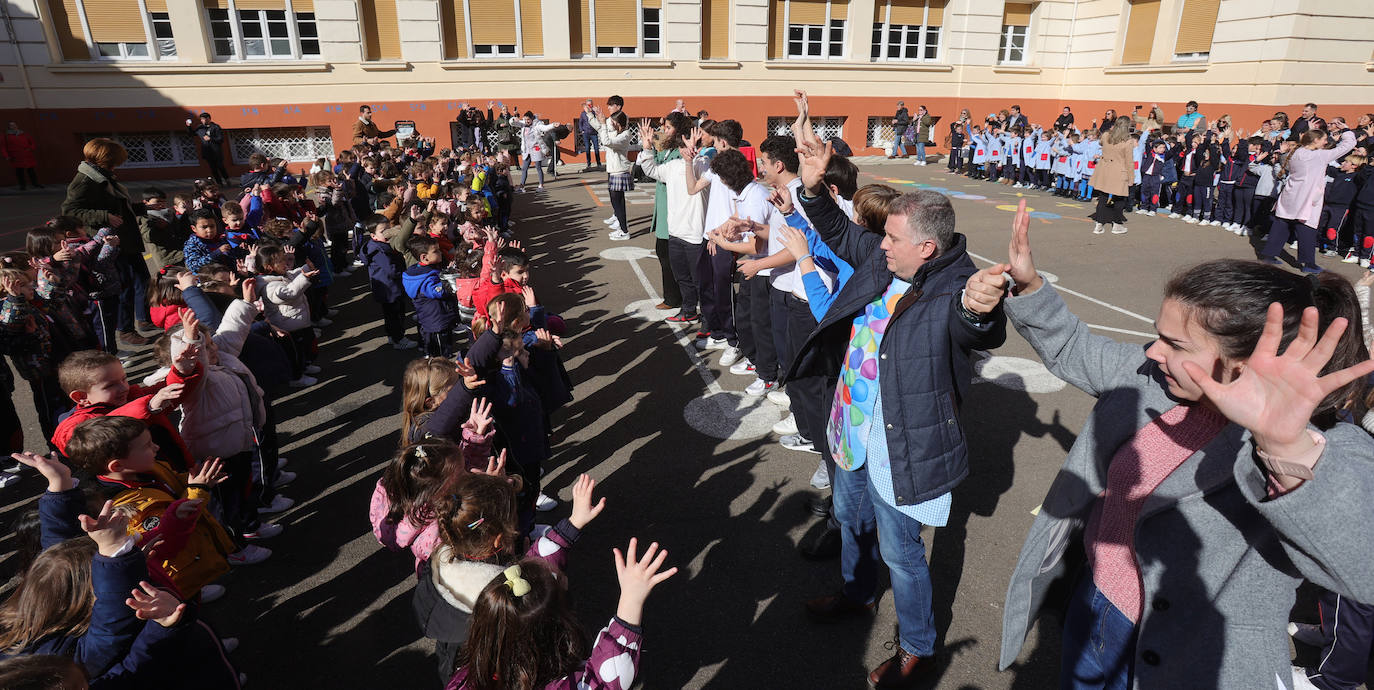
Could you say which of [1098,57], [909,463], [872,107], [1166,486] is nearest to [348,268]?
[909,463]

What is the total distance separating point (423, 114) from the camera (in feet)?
69.9

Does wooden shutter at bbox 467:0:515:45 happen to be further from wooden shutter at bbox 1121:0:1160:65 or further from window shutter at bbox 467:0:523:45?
wooden shutter at bbox 1121:0:1160:65

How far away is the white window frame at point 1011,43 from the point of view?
25984mm

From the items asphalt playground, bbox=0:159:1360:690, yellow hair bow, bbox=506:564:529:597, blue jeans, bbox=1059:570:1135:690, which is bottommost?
asphalt playground, bbox=0:159:1360:690

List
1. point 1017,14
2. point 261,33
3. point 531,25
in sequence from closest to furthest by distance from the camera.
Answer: point 261,33 < point 531,25 < point 1017,14

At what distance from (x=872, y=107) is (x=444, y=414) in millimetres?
24499

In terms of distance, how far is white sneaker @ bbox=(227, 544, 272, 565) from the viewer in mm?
4203

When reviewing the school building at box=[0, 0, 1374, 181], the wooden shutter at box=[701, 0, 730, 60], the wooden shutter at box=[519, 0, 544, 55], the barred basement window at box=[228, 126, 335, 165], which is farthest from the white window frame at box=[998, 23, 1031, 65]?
the barred basement window at box=[228, 126, 335, 165]

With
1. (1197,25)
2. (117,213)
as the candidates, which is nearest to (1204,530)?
(117,213)

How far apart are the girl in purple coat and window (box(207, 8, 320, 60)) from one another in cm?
2273

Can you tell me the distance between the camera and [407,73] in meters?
21.0

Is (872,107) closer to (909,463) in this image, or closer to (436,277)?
(436,277)

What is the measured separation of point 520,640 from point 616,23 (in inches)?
918

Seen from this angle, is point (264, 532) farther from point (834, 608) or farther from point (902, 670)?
point (902, 670)
